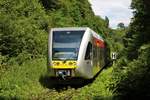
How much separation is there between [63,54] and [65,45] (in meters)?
0.45

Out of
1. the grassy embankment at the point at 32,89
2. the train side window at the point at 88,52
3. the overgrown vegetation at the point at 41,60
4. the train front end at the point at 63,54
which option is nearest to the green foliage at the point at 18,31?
the overgrown vegetation at the point at 41,60

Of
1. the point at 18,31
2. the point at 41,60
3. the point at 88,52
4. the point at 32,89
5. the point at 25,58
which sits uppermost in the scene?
the point at 18,31

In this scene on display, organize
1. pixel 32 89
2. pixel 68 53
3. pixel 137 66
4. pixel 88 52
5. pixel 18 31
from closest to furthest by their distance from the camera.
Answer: pixel 137 66 < pixel 32 89 < pixel 68 53 < pixel 88 52 < pixel 18 31

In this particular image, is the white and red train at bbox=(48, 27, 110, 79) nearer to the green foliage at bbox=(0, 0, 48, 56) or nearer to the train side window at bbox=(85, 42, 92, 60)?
the train side window at bbox=(85, 42, 92, 60)

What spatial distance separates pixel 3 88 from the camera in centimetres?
2036

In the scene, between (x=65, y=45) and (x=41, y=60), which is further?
(x=41, y=60)

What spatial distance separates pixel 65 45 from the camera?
23.2m

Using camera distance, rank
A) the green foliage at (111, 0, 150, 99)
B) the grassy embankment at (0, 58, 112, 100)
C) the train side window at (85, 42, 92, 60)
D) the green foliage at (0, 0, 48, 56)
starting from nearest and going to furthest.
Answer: the green foliage at (111, 0, 150, 99) → the grassy embankment at (0, 58, 112, 100) → the train side window at (85, 42, 92, 60) → the green foliage at (0, 0, 48, 56)

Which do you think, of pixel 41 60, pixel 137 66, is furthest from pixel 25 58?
pixel 137 66

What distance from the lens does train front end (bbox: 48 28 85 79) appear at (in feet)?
75.2

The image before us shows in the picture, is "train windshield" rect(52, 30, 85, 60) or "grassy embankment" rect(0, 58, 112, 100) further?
"train windshield" rect(52, 30, 85, 60)

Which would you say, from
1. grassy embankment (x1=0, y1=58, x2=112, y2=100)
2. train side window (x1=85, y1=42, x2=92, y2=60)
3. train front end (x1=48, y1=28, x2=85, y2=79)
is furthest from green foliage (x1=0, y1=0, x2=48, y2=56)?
train side window (x1=85, y1=42, x2=92, y2=60)

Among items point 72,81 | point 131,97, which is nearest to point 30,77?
point 72,81

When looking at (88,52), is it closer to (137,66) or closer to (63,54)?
(63,54)
